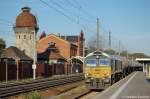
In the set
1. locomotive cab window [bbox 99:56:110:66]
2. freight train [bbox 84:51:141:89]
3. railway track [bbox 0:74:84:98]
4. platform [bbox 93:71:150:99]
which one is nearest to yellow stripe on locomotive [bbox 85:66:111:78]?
freight train [bbox 84:51:141:89]

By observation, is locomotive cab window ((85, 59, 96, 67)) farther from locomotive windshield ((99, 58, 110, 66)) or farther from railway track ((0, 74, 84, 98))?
railway track ((0, 74, 84, 98))

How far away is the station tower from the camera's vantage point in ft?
252

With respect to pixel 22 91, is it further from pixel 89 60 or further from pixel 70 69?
pixel 70 69

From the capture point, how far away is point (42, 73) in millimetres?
63812

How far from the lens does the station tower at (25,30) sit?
7675cm

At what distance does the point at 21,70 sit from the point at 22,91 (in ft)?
91.1

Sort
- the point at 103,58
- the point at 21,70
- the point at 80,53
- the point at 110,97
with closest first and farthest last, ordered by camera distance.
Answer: the point at 110,97, the point at 103,58, the point at 21,70, the point at 80,53

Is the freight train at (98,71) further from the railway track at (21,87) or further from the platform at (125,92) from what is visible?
the railway track at (21,87)

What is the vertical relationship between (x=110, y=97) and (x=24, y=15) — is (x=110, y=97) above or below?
below

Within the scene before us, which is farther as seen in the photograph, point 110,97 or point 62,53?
point 62,53

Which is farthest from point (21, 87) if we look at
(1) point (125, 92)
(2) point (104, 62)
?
(1) point (125, 92)

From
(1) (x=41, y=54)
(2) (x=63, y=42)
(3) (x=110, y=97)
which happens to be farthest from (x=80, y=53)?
(3) (x=110, y=97)

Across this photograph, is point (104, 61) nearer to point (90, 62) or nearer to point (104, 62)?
point (104, 62)

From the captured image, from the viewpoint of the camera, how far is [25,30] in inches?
3056
